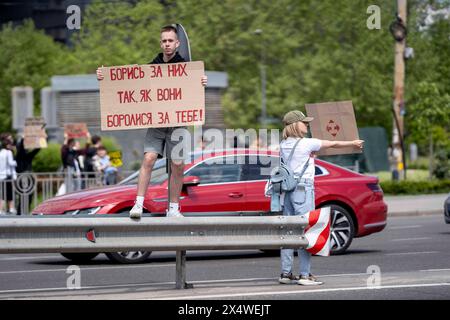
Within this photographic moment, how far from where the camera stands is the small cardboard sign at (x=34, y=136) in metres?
26.0

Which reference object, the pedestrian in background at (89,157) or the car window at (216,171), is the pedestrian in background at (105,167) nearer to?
the pedestrian in background at (89,157)

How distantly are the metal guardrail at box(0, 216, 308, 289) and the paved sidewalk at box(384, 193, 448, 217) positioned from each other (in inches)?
636

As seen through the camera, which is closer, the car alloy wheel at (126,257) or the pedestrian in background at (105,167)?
the car alloy wheel at (126,257)

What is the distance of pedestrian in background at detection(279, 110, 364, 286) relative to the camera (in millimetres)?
11883

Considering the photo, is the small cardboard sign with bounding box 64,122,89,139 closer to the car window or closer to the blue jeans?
the car window

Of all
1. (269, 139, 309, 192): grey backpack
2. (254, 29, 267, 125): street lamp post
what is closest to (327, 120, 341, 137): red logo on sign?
(269, 139, 309, 192): grey backpack

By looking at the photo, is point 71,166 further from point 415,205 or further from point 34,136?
point 415,205

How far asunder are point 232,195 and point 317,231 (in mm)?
4846

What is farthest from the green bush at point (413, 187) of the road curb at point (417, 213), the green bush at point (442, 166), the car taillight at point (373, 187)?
the car taillight at point (373, 187)

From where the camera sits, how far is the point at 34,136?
1027 inches

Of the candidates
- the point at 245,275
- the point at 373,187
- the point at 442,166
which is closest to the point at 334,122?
the point at 245,275

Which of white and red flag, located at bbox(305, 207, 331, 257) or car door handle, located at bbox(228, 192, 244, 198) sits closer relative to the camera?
white and red flag, located at bbox(305, 207, 331, 257)

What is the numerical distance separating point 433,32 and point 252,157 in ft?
106

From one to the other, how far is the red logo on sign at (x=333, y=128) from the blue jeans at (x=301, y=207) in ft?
2.84
